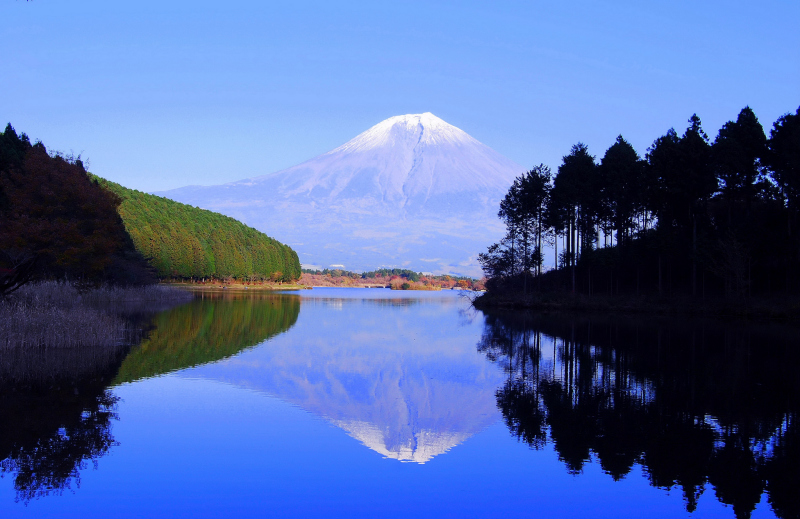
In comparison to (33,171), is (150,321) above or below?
below

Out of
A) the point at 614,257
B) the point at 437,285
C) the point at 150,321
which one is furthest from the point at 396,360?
the point at 437,285

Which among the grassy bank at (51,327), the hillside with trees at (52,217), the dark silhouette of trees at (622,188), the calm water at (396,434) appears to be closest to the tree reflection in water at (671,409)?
the calm water at (396,434)

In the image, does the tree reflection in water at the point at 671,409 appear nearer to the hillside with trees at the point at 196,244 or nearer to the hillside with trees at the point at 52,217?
the hillside with trees at the point at 52,217

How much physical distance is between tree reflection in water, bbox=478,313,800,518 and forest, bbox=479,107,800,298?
598 inches

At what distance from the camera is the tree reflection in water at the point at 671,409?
7297 mm

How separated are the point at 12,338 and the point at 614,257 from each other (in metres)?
34.7

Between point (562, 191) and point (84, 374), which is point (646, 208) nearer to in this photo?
point (562, 191)

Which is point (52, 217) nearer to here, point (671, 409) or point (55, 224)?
point (55, 224)

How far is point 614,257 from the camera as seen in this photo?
41688 mm

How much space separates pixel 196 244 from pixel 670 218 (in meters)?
62.2

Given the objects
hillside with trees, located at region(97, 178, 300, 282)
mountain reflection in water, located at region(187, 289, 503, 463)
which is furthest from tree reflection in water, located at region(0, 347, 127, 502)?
hillside with trees, located at region(97, 178, 300, 282)

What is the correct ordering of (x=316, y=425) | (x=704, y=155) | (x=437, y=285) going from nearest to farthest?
(x=316, y=425) → (x=704, y=155) → (x=437, y=285)

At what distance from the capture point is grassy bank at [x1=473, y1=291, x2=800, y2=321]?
33125 millimetres

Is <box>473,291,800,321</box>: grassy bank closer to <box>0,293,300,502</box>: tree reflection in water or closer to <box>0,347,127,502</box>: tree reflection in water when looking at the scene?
<box>0,293,300,502</box>: tree reflection in water
